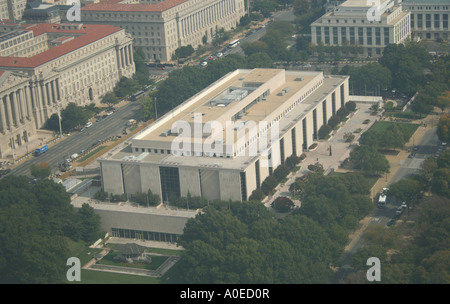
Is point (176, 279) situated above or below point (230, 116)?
below

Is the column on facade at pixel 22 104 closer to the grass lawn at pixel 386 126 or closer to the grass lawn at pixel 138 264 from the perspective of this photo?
the grass lawn at pixel 138 264

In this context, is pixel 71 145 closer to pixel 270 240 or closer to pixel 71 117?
pixel 71 117

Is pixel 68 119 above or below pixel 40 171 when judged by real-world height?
above

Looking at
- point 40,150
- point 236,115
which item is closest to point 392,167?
point 236,115

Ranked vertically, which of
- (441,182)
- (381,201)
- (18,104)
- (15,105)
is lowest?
(381,201)

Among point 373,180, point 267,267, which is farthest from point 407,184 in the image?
point 267,267

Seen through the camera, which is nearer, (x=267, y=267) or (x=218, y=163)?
(x=267, y=267)

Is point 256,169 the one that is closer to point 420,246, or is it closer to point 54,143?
point 420,246

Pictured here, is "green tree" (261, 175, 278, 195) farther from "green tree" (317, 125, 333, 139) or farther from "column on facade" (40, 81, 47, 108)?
"column on facade" (40, 81, 47, 108)
